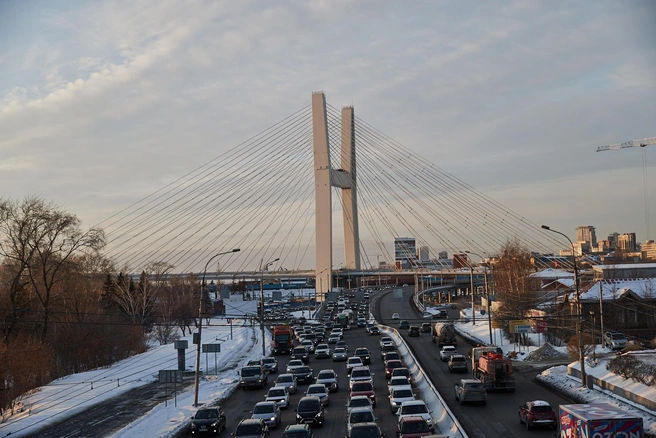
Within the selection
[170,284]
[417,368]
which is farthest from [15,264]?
[170,284]

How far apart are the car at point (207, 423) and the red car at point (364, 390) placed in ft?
21.5

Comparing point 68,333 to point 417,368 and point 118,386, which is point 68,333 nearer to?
point 118,386

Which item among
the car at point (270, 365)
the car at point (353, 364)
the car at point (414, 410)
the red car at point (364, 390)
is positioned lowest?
the car at point (270, 365)

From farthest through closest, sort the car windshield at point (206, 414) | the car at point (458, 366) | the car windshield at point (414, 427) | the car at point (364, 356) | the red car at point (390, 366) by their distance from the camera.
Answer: the car at point (364, 356) → the car at point (458, 366) → the red car at point (390, 366) → the car windshield at point (206, 414) → the car windshield at point (414, 427)

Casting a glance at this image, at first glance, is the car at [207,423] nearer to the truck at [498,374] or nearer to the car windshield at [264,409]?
the car windshield at [264,409]

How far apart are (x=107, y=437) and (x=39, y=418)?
28.1 ft

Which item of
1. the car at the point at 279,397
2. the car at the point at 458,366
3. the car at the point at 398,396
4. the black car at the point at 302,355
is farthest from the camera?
the black car at the point at 302,355

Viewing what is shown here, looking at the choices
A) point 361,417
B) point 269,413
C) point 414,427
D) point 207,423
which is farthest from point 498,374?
point 207,423

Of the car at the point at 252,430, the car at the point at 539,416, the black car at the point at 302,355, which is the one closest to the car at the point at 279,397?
the car at the point at 252,430

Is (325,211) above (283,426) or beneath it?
above

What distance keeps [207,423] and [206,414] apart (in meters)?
0.66

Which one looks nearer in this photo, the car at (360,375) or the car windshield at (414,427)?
the car windshield at (414,427)

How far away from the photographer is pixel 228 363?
172ft

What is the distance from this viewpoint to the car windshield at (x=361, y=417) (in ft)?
69.2
